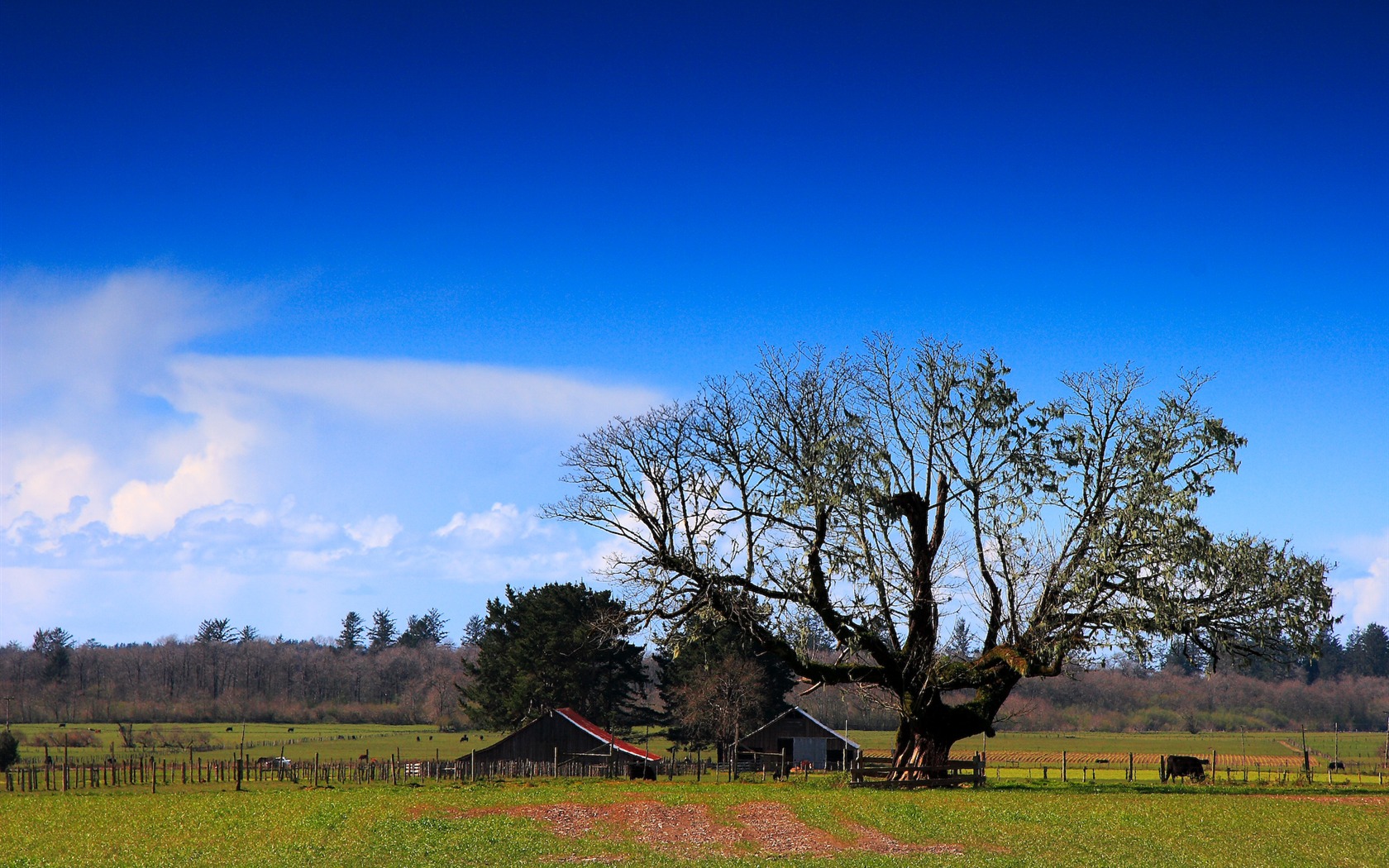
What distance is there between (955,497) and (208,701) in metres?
153

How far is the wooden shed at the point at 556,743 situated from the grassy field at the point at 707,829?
24157mm

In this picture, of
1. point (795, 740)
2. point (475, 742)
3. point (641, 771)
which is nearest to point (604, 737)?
point (641, 771)

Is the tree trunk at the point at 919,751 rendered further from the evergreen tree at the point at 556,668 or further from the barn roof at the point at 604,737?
the evergreen tree at the point at 556,668

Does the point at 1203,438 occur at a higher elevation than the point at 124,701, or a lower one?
higher

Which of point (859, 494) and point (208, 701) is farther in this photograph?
point (208, 701)

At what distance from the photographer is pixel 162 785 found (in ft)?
186

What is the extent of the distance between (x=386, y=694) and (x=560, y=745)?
12821 cm

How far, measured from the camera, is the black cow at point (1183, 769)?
4969 centimetres

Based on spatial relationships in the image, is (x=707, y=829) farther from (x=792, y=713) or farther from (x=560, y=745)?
(x=792, y=713)

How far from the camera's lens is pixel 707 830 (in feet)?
92.5

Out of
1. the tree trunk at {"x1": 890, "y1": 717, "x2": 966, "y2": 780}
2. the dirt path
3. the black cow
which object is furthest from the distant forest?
the dirt path

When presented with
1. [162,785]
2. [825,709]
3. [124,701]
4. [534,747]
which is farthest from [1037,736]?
[124,701]

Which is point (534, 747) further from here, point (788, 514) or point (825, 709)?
point (825, 709)

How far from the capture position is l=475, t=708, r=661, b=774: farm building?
2411 inches
